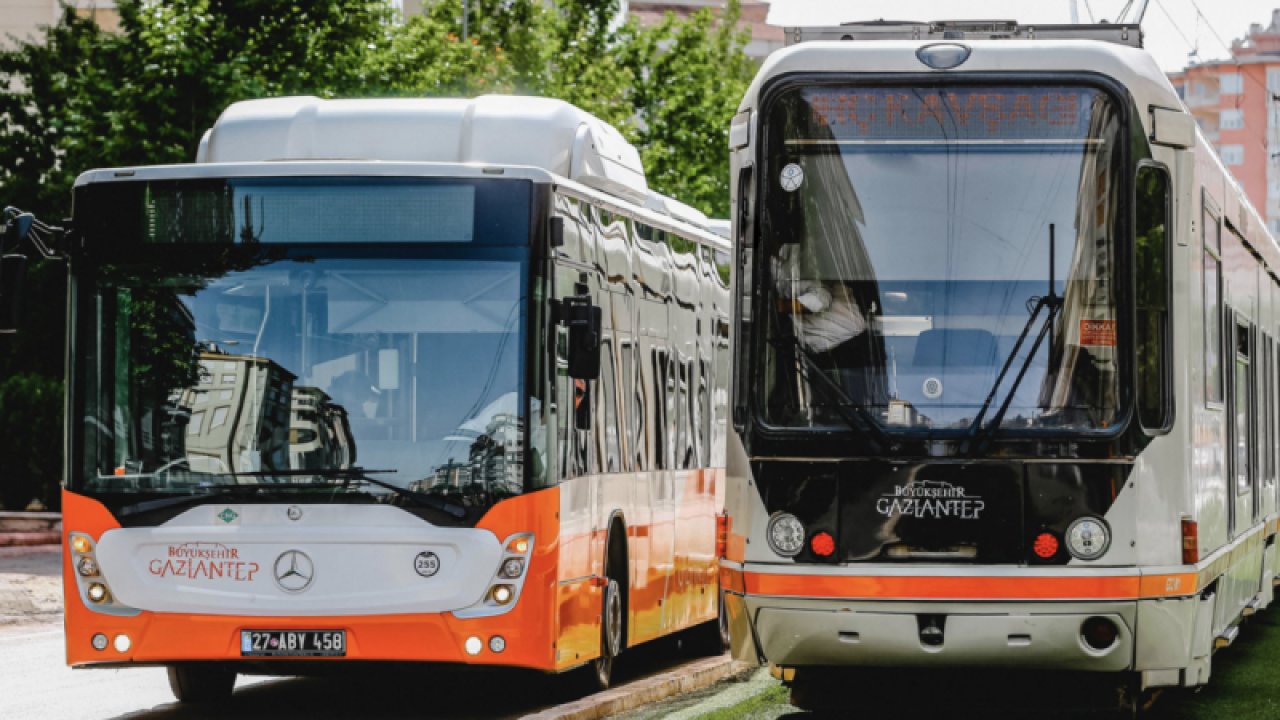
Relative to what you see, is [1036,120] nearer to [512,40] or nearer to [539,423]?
[539,423]

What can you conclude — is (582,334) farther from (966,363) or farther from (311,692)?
(311,692)

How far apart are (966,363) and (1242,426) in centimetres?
421

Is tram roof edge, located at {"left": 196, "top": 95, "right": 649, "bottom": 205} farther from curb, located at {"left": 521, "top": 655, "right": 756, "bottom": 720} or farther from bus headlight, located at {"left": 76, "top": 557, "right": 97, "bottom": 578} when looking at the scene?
curb, located at {"left": 521, "top": 655, "right": 756, "bottom": 720}

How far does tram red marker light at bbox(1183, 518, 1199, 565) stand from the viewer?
413 inches

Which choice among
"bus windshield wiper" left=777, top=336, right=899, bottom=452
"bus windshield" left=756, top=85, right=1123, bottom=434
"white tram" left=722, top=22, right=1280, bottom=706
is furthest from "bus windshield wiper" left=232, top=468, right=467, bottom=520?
"bus windshield wiper" left=777, top=336, right=899, bottom=452

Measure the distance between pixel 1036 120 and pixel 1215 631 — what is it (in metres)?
3.29

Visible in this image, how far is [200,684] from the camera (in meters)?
13.6

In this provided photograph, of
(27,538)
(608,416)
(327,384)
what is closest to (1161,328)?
(608,416)

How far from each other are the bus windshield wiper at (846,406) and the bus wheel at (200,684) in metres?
4.49

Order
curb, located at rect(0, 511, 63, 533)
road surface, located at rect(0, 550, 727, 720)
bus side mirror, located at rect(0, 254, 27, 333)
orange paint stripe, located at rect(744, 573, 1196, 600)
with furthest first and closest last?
curb, located at rect(0, 511, 63, 533)
road surface, located at rect(0, 550, 727, 720)
bus side mirror, located at rect(0, 254, 27, 333)
orange paint stripe, located at rect(744, 573, 1196, 600)

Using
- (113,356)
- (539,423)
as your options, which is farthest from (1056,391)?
(113,356)

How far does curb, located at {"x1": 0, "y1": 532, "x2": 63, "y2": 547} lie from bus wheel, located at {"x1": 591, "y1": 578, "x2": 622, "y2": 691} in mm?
16234

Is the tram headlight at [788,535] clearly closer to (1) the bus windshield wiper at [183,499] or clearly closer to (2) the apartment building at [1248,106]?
(1) the bus windshield wiper at [183,499]

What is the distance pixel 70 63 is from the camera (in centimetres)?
3844
